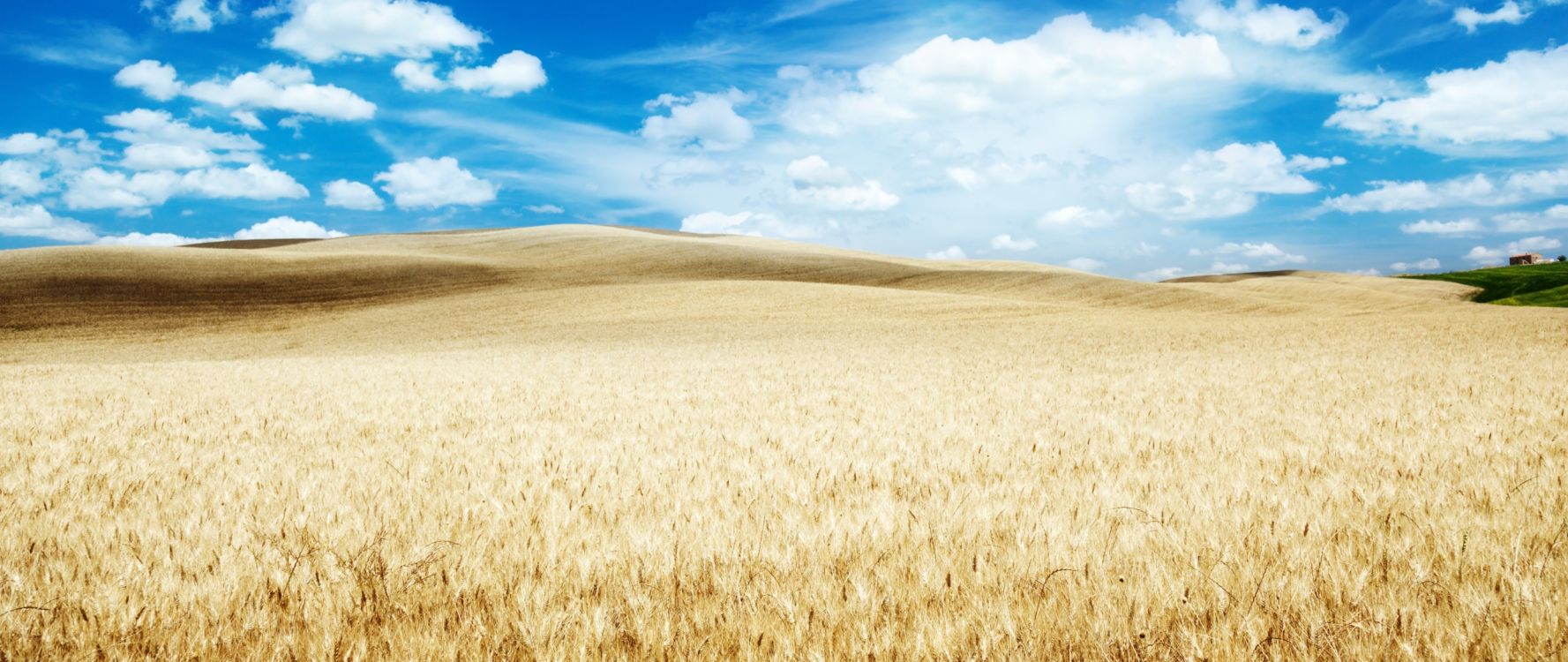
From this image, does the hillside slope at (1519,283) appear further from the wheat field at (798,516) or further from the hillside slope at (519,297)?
the wheat field at (798,516)

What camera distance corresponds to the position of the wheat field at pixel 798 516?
276cm

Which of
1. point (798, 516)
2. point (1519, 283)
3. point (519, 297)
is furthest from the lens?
point (1519, 283)

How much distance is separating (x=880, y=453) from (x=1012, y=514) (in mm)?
2274

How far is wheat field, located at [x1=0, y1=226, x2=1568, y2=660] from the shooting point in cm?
276

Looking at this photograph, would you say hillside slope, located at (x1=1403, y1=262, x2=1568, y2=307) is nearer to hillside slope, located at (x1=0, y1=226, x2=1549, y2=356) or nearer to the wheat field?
hillside slope, located at (x1=0, y1=226, x2=1549, y2=356)

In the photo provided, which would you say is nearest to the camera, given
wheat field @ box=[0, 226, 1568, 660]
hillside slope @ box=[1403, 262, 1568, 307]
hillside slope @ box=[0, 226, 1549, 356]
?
wheat field @ box=[0, 226, 1568, 660]

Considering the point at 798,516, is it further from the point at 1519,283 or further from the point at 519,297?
the point at 1519,283

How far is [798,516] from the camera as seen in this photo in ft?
13.6

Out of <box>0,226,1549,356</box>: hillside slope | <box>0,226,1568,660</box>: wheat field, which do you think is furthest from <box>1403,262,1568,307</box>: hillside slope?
<box>0,226,1568,660</box>: wheat field

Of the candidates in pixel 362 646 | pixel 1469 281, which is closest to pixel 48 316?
pixel 362 646

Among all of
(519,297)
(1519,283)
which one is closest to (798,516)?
(519,297)

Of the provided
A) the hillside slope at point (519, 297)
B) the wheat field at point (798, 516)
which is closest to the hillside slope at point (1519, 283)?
the hillside slope at point (519, 297)

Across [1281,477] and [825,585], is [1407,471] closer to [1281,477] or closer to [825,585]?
[1281,477]

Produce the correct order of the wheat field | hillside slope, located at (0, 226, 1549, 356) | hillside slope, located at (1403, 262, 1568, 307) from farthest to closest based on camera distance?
hillside slope, located at (1403, 262, 1568, 307), hillside slope, located at (0, 226, 1549, 356), the wheat field
